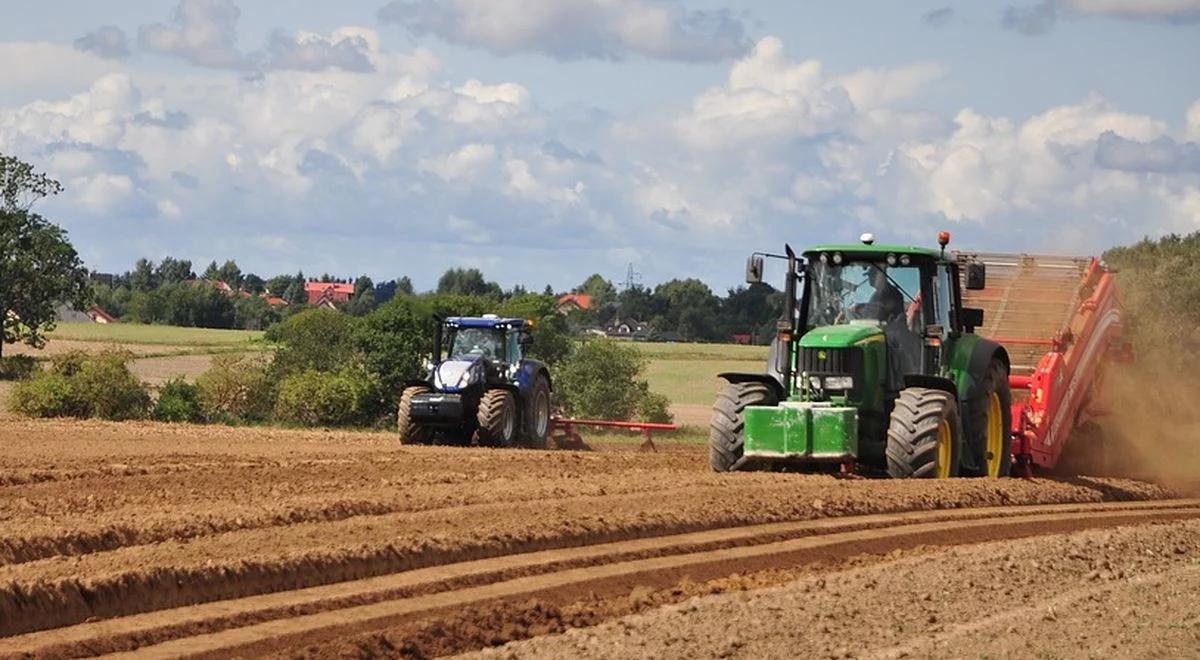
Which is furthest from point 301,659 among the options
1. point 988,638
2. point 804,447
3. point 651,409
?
point 651,409

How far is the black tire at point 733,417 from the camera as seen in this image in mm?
17562

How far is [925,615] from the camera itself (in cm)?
1020

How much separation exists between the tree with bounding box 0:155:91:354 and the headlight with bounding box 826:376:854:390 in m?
39.7

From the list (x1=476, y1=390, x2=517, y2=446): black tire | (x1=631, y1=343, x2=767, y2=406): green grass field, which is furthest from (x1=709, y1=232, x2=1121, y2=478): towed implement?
(x1=631, y1=343, x2=767, y2=406): green grass field

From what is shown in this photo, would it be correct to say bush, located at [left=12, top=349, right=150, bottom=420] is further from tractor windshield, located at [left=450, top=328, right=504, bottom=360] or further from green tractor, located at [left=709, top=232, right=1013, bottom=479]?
green tractor, located at [left=709, top=232, right=1013, bottom=479]

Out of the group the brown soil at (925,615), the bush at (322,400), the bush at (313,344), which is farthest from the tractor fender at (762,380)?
the bush at (313,344)

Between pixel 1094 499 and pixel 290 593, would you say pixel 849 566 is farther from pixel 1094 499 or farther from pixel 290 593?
pixel 1094 499

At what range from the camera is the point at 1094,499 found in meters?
18.2

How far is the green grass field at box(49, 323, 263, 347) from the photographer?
75.5 meters

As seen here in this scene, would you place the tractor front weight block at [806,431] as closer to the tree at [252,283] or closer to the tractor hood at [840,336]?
the tractor hood at [840,336]

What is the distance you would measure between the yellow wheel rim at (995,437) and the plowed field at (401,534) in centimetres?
94

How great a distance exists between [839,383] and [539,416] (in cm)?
1045

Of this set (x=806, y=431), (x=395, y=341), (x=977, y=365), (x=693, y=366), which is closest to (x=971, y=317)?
(x=977, y=365)

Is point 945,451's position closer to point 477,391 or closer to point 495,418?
point 495,418
